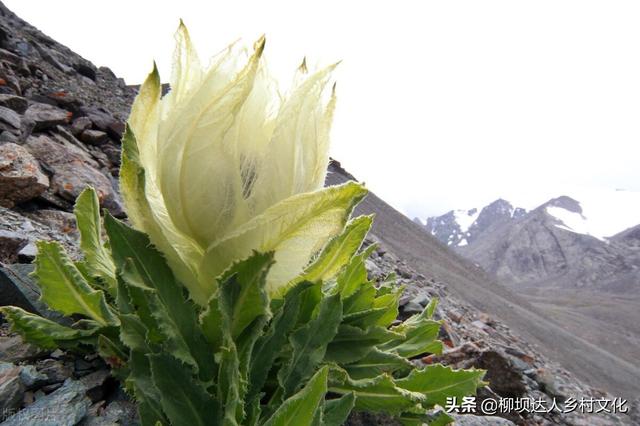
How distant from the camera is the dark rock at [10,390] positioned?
157 cm

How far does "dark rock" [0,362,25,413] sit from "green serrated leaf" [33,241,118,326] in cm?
32

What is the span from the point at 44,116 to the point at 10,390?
5.21 metres

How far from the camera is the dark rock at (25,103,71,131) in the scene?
5436 millimetres

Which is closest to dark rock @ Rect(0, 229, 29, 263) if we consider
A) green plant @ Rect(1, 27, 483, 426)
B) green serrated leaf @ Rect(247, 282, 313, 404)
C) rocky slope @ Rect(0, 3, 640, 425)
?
rocky slope @ Rect(0, 3, 640, 425)

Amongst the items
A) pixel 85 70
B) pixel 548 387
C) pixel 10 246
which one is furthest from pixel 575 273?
pixel 10 246

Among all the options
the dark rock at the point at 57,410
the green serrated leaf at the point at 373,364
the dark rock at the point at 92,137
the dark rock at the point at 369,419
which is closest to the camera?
the dark rock at the point at 57,410

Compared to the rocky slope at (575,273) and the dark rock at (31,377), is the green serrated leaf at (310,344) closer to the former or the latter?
the dark rock at (31,377)

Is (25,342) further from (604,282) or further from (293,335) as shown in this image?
(604,282)

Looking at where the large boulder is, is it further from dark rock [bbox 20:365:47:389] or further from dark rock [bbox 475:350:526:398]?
dark rock [bbox 475:350:526:398]

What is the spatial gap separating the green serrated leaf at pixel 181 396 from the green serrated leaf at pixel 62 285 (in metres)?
0.62

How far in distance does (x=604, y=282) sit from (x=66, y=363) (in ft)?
279

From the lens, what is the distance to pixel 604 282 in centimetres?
7144

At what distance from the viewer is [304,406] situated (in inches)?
51.1

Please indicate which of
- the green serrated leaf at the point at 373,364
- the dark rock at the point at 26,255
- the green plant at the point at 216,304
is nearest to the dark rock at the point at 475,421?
the green serrated leaf at the point at 373,364
